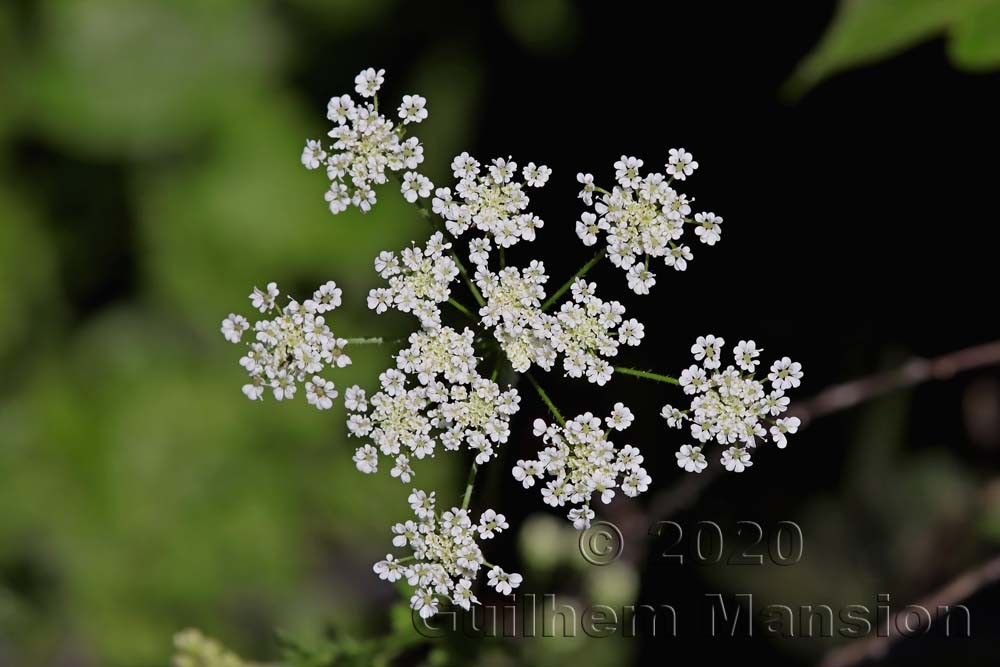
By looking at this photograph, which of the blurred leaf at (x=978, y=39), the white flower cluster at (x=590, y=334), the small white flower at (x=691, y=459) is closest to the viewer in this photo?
the small white flower at (x=691, y=459)

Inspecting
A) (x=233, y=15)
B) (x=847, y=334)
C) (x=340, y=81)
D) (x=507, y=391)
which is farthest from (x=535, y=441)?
(x=233, y=15)

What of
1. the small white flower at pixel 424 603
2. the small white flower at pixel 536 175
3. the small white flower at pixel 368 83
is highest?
the small white flower at pixel 368 83

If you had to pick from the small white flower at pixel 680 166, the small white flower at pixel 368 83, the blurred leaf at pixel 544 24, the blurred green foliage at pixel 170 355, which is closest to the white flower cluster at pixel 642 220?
the small white flower at pixel 680 166

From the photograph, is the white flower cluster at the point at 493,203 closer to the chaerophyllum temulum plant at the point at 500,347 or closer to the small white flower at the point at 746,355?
the chaerophyllum temulum plant at the point at 500,347

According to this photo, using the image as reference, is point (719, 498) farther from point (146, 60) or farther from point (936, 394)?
point (146, 60)

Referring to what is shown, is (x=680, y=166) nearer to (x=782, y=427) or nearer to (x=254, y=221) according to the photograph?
(x=782, y=427)

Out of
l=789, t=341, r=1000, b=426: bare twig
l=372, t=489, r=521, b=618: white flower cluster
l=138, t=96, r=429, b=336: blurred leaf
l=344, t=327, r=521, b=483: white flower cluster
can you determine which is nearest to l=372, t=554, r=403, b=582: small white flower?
l=372, t=489, r=521, b=618: white flower cluster
